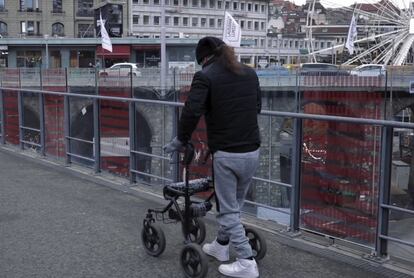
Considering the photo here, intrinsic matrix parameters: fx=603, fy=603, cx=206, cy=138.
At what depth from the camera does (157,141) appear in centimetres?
806

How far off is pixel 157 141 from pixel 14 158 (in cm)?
374

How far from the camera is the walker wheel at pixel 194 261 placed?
14.3ft

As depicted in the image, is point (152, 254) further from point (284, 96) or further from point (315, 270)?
point (284, 96)

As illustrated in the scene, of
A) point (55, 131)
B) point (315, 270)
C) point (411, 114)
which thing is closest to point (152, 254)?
point (315, 270)

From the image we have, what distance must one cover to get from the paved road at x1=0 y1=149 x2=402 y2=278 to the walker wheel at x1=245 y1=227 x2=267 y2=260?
11 centimetres

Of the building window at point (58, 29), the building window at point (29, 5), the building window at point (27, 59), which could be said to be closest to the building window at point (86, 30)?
the building window at point (58, 29)

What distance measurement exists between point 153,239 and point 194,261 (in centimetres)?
68

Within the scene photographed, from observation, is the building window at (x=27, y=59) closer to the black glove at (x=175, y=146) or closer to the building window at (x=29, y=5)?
the building window at (x=29, y=5)

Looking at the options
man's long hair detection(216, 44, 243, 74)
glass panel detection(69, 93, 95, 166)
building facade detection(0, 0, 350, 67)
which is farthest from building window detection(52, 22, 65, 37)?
man's long hair detection(216, 44, 243, 74)

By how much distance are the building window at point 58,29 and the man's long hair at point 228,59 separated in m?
82.9

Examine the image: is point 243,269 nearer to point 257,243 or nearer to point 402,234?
point 257,243

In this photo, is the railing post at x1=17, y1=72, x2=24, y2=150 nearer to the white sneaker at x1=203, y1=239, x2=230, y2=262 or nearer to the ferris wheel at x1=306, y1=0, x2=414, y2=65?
the white sneaker at x1=203, y1=239, x2=230, y2=262

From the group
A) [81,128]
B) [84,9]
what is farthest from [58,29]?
[81,128]

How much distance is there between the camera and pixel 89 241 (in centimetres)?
548
